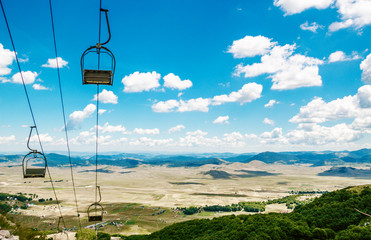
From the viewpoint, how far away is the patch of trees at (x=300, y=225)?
170 feet

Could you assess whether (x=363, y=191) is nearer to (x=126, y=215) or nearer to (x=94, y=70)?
(x=94, y=70)

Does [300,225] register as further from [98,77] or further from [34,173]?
[98,77]

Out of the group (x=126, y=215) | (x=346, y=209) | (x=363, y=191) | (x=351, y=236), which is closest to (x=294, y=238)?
(x=351, y=236)

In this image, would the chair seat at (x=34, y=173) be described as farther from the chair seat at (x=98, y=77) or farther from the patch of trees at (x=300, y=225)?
the patch of trees at (x=300, y=225)

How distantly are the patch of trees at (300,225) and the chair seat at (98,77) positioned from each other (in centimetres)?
4844

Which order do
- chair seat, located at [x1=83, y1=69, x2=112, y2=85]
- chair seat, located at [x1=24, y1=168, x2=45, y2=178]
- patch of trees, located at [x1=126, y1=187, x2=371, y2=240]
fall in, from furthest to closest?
patch of trees, located at [x1=126, y1=187, x2=371, y2=240], chair seat, located at [x1=24, y1=168, x2=45, y2=178], chair seat, located at [x1=83, y1=69, x2=112, y2=85]

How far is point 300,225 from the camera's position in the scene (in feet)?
192

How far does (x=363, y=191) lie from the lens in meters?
87.6

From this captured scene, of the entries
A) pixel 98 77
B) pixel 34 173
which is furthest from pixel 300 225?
pixel 98 77

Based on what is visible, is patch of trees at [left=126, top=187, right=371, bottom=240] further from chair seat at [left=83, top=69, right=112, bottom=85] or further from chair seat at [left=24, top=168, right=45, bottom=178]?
chair seat at [left=83, top=69, right=112, bottom=85]

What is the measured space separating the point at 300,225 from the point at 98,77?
62771 mm

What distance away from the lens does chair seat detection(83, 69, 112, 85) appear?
617 inches

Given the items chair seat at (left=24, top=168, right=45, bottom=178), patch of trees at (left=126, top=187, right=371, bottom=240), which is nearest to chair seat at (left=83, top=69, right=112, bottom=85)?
chair seat at (left=24, top=168, right=45, bottom=178)

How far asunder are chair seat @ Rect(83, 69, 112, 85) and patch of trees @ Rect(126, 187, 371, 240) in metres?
48.4
